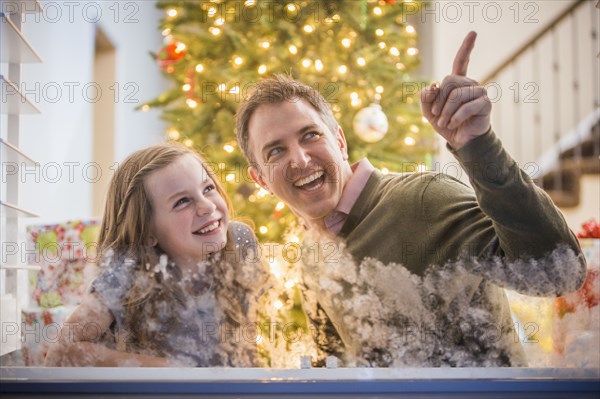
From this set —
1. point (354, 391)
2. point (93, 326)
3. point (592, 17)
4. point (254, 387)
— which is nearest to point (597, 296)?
point (354, 391)

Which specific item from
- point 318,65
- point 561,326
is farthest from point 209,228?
point 318,65

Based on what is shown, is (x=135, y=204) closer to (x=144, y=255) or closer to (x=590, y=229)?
(x=144, y=255)

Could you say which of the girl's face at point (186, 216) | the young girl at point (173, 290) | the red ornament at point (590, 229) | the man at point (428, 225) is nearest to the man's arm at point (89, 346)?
the young girl at point (173, 290)

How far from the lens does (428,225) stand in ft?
2.77

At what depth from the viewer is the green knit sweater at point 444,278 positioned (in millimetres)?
797

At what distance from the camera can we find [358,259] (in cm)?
83

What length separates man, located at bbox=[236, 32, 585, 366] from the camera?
76cm

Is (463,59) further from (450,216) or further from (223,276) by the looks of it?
(223,276)

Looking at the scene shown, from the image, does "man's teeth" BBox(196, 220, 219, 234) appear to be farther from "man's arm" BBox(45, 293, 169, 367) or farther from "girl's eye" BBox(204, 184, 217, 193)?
"man's arm" BBox(45, 293, 169, 367)

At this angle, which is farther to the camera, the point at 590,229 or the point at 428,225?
the point at 590,229

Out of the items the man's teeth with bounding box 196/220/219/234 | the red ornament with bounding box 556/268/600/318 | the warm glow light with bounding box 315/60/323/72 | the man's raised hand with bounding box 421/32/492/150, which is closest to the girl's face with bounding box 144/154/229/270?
the man's teeth with bounding box 196/220/219/234

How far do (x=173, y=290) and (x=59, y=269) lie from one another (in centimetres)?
15

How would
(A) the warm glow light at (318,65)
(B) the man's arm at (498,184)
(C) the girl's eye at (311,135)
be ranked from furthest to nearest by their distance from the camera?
(A) the warm glow light at (318,65), (C) the girl's eye at (311,135), (B) the man's arm at (498,184)

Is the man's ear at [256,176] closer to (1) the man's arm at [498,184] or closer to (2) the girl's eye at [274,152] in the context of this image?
(2) the girl's eye at [274,152]
